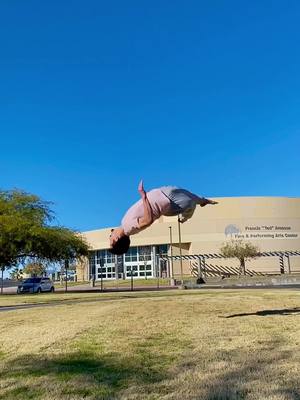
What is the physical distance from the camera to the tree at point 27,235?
31594mm

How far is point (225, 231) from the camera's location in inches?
3568

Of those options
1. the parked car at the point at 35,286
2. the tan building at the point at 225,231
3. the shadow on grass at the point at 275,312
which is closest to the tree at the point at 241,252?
the tan building at the point at 225,231

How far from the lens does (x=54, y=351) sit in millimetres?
8219

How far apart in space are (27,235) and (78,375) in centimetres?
2670

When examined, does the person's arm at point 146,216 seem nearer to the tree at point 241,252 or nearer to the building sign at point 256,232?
the tree at point 241,252

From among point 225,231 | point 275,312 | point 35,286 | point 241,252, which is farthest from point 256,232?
point 275,312

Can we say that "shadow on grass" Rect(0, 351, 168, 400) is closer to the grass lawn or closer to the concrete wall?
the grass lawn

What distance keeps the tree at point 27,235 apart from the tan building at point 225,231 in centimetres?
5321

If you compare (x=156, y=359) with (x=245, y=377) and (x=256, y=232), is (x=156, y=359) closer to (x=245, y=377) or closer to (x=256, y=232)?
(x=245, y=377)

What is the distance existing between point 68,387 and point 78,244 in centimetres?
3296

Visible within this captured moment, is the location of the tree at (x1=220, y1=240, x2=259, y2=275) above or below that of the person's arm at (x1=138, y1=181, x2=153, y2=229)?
above

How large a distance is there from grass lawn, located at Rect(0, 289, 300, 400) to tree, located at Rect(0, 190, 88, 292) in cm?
2056

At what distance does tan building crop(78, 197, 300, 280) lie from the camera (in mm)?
90125

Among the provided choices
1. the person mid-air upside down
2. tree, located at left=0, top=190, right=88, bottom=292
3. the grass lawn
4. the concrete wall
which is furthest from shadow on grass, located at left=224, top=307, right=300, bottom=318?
the concrete wall
